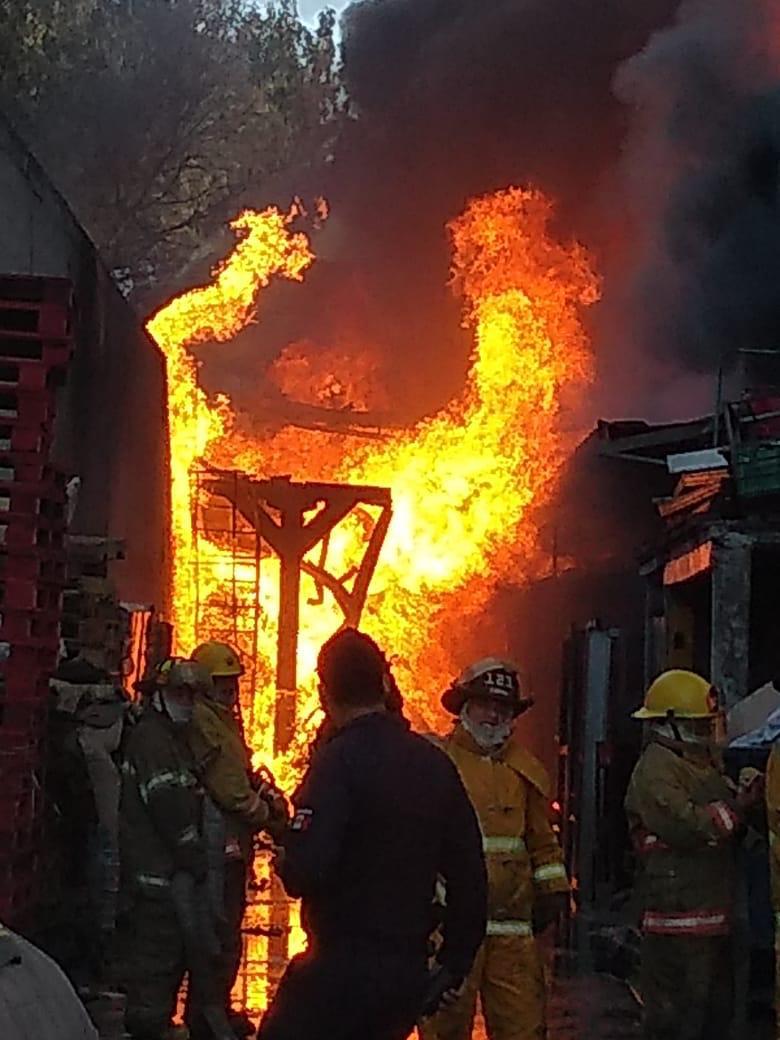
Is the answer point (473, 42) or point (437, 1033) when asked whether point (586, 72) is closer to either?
point (473, 42)

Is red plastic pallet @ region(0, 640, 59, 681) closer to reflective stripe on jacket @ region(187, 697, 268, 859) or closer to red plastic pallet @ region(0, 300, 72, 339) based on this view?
reflective stripe on jacket @ region(187, 697, 268, 859)

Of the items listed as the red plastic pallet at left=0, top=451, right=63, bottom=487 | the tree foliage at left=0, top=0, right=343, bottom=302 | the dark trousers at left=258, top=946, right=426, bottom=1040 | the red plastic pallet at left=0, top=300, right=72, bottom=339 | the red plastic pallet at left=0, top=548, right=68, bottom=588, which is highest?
the tree foliage at left=0, top=0, right=343, bottom=302

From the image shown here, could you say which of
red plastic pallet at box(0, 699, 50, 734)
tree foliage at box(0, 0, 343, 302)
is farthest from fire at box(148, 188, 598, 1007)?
red plastic pallet at box(0, 699, 50, 734)

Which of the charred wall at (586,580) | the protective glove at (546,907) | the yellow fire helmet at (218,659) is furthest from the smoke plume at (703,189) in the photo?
the protective glove at (546,907)

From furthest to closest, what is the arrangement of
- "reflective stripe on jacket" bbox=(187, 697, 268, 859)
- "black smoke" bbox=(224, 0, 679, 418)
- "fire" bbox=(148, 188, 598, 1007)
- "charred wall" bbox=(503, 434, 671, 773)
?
"black smoke" bbox=(224, 0, 679, 418), "fire" bbox=(148, 188, 598, 1007), "charred wall" bbox=(503, 434, 671, 773), "reflective stripe on jacket" bbox=(187, 697, 268, 859)

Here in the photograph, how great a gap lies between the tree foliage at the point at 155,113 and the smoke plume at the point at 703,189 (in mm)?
6723

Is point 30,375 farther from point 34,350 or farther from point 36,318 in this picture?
point 36,318

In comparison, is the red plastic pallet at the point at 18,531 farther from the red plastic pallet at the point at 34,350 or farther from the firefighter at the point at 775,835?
the firefighter at the point at 775,835

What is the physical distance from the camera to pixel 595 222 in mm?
22203

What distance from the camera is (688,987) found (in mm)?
7449

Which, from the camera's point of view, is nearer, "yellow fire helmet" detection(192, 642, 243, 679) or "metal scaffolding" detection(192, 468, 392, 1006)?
"yellow fire helmet" detection(192, 642, 243, 679)

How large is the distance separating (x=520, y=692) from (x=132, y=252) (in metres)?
21.6

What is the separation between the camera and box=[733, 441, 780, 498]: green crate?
11.5 metres

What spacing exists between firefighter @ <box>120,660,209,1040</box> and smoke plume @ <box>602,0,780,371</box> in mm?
10903
